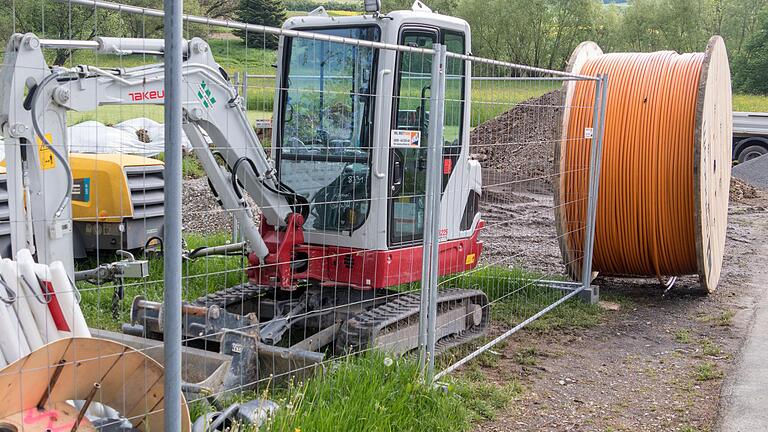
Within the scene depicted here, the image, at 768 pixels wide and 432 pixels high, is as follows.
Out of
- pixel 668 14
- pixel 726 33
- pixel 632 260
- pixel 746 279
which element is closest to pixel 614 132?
pixel 632 260

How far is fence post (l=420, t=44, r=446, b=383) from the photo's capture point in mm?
5449

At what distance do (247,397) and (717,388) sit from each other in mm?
3620

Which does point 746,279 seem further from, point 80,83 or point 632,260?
point 80,83

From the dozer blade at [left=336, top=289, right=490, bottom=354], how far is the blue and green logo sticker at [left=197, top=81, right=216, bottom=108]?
1.88 metres

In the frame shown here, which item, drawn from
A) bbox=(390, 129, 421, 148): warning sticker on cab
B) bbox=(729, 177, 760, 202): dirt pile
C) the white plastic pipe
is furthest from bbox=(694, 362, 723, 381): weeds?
bbox=(729, 177, 760, 202): dirt pile

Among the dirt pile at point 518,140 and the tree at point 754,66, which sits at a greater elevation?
the tree at point 754,66

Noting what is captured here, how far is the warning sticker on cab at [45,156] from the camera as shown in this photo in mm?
5569

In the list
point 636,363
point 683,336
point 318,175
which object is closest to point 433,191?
point 318,175

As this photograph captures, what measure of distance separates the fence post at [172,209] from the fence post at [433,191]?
260 cm

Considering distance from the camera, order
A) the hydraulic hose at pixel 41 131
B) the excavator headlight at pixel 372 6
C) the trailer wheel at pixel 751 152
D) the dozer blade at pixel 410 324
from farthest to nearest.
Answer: the trailer wheel at pixel 751 152
the excavator headlight at pixel 372 6
the dozer blade at pixel 410 324
the hydraulic hose at pixel 41 131

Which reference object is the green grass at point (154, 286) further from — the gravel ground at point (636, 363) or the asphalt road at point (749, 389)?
the asphalt road at point (749, 389)

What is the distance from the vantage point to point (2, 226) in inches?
352

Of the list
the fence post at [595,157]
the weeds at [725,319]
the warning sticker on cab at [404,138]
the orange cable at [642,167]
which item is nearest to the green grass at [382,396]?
the warning sticker on cab at [404,138]

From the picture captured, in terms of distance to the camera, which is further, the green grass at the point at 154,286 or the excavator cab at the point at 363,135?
the green grass at the point at 154,286
